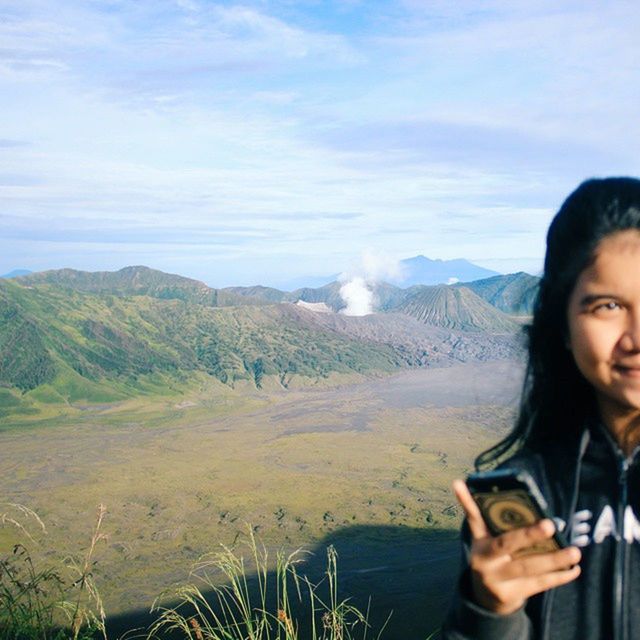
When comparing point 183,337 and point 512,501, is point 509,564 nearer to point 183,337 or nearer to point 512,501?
point 512,501

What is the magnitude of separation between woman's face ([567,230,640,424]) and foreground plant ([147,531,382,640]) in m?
1.26

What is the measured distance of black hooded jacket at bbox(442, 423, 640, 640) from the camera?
1.15 meters

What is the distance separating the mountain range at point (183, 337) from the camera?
36844 mm

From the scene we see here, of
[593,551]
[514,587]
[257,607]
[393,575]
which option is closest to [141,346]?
[393,575]

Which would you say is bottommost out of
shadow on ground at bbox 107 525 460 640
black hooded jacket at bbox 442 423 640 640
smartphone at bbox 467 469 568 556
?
shadow on ground at bbox 107 525 460 640

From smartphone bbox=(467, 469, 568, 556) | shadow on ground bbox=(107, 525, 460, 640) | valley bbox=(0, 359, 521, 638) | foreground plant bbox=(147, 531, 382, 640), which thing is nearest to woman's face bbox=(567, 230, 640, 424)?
smartphone bbox=(467, 469, 568, 556)

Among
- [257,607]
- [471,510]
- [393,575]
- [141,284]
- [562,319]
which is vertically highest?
[141,284]

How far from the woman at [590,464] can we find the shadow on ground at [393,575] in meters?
9.56

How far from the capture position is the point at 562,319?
1.33 metres

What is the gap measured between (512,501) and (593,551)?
0.92ft

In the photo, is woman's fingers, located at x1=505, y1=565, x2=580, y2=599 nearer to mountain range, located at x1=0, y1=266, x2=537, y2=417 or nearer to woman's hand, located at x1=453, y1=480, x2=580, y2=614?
woman's hand, located at x1=453, y1=480, x2=580, y2=614

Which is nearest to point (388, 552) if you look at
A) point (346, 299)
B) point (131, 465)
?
point (131, 465)

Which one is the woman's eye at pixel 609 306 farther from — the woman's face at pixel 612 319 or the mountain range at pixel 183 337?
the mountain range at pixel 183 337

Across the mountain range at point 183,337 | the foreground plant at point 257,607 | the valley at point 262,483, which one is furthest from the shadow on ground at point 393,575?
the mountain range at point 183,337
